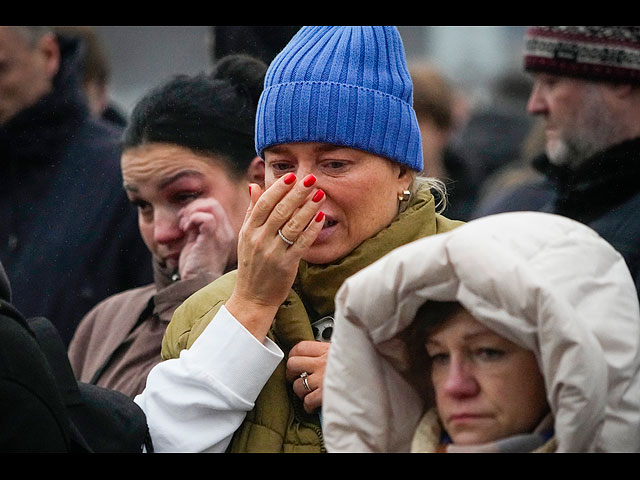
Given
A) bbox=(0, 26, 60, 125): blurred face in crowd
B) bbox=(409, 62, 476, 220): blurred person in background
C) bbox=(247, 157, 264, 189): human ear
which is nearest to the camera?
bbox=(247, 157, 264, 189): human ear

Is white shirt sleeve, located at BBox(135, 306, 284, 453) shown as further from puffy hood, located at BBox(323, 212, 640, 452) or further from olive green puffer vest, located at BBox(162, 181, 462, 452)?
puffy hood, located at BBox(323, 212, 640, 452)

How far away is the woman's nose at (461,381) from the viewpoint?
7.61 ft

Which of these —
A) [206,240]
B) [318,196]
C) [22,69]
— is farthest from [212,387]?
[22,69]

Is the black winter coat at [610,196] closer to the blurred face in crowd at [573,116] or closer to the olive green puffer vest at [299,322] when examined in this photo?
the blurred face in crowd at [573,116]

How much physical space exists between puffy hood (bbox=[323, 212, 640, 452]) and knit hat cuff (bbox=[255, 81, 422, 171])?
1.79ft

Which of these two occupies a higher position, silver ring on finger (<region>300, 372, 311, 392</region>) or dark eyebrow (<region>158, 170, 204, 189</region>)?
dark eyebrow (<region>158, 170, 204, 189</region>)

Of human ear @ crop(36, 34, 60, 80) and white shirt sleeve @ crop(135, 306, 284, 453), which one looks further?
human ear @ crop(36, 34, 60, 80)

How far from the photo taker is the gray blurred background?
8531 mm

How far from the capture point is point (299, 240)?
2.75 meters

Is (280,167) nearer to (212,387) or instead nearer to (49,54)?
(212,387)

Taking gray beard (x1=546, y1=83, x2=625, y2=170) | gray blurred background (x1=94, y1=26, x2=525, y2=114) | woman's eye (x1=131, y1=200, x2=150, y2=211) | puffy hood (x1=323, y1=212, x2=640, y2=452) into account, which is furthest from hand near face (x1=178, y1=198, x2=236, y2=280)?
gray blurred background (x1=94, y1=26, x2=525, y2=114)

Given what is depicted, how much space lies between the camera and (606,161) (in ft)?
13.8
